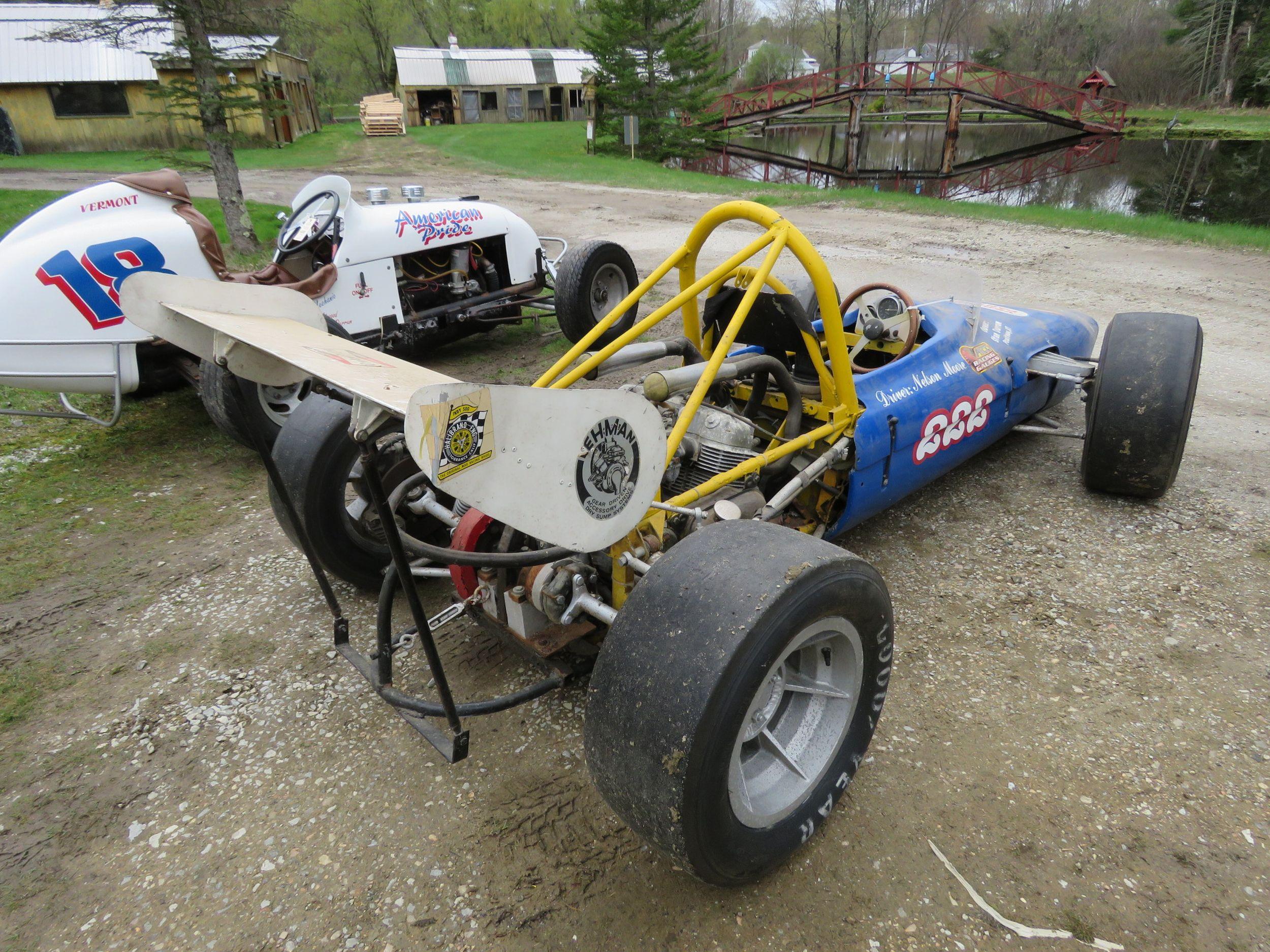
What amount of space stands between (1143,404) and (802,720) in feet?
10.1

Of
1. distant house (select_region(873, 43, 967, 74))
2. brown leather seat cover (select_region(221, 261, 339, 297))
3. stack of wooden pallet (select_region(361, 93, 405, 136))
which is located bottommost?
brown leather seat cover (select_region(221, 261, 339, 297))

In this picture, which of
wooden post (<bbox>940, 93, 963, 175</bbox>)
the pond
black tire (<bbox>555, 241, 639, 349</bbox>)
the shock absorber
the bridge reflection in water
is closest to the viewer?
black tire (<bbox>555, 241, 639, 349</bbox>)

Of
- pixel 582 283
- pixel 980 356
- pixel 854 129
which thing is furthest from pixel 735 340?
pixel 854 129

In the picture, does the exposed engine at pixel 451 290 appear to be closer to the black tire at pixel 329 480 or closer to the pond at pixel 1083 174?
the black tire at pixel 329 480

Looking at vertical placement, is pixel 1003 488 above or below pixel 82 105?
below

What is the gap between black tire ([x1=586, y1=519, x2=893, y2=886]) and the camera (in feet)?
6.38

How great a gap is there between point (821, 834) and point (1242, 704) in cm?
193

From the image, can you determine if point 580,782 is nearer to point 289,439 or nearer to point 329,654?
point 329,654

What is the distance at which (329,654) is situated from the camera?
11.5 feet

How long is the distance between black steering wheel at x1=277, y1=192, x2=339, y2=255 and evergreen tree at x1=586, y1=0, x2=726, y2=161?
2286 cm

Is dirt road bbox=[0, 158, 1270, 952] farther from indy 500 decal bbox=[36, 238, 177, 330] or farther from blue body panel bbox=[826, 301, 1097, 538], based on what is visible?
indy 500 decal bbox=[36, 238, 177, 330]

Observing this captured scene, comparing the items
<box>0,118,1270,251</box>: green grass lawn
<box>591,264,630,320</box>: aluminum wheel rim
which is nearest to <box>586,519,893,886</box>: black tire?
<box>591,264,630,320</box>: aluminum wheel rim

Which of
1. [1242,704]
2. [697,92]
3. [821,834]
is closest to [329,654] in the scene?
[821,834]

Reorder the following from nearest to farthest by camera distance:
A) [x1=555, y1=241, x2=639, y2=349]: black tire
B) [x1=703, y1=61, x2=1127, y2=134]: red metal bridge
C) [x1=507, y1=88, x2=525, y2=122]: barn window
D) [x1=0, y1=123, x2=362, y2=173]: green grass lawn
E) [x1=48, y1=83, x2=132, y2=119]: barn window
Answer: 1. [x1=555, y1=241, x2=639, y2=349]: black tire
2. [x1=0, y1=123, x2=362, y2=173]: green grass lawn
3. [x1=703, y1=61, x2=1127, y2=134]: red metal bridge
4. [x1=48, y1=83, x2=132, y2=119]: barn window
5. [x1=507, y1=88, x2=525, y2=122]: barn window
